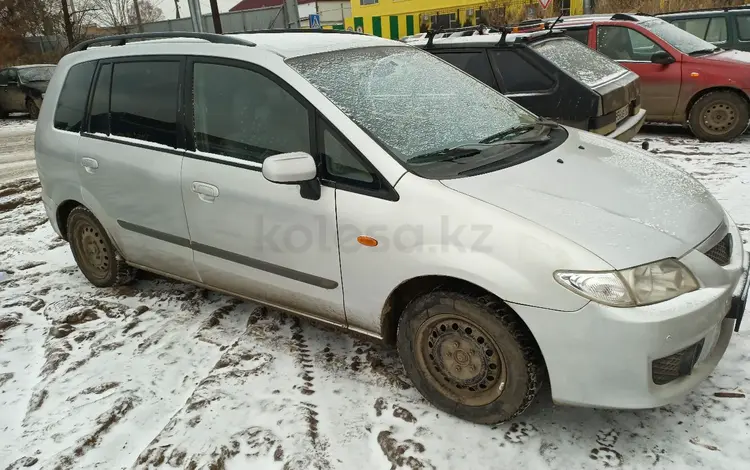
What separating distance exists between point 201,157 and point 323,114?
2.95 ft

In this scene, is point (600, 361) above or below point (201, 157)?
below

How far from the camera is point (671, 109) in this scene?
812 centimetres

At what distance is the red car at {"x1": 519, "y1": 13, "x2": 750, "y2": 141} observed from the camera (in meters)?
7.62

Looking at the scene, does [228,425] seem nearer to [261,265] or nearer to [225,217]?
[261,265]

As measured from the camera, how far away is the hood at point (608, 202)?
90.5 inches

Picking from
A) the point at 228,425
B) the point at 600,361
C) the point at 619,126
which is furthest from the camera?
the point at 619,126

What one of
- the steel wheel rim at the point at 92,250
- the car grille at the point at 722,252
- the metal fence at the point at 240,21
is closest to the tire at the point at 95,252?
the steel wheel rim at the point at 92,250

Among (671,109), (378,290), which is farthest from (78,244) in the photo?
(671,109)

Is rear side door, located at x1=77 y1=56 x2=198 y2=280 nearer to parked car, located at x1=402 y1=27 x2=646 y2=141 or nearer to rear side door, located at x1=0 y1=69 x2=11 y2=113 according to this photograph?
parked car, located at x1=402 y1=27 x2=646 y2=141

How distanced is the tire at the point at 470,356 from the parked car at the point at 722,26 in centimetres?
911

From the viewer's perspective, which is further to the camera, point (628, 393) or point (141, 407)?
point (141, 407)

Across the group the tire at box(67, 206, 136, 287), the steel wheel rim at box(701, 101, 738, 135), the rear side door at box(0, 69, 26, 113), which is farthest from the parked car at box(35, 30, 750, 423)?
the rear side door at box(0, 69, 26, 113)

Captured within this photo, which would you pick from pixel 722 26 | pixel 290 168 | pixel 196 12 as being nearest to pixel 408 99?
pixel 290 168

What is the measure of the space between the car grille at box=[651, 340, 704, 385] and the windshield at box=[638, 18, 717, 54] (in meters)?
7.00
